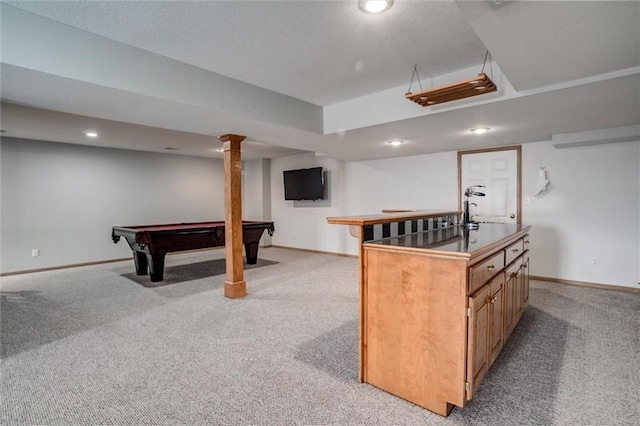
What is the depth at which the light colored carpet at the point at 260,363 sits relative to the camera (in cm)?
183

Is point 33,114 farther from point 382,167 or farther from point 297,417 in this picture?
point 382,167

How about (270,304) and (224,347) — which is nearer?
(224,347)

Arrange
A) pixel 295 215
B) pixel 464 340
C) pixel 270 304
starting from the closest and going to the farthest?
pixel 464 340 < pixel 270 304 < pixel 295 215

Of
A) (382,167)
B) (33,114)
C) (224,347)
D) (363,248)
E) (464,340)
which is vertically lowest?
(224,347)

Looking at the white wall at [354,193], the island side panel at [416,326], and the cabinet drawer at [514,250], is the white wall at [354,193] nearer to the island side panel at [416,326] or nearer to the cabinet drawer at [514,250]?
the cabinet drawer at [514,250]

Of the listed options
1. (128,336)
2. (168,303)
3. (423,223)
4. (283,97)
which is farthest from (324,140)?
(128,336)

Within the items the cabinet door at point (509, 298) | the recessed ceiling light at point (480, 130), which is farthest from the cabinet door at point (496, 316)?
the recessed ceiling light at point (480, 130)

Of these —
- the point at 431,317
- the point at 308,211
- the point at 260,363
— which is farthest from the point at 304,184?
the point at 431,317

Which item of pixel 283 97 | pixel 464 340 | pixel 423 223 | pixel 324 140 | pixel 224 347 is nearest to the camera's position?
pixel 464 340

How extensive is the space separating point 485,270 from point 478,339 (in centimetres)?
41

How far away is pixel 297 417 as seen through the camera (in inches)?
70.4

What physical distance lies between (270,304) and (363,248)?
6.92 feet

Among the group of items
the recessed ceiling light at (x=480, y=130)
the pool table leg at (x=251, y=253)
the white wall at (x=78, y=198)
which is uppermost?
the recessed ceiling light at (x=480, y=130)

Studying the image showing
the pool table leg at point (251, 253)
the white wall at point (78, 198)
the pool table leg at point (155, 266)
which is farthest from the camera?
the pool table leg at point (251, 253)
